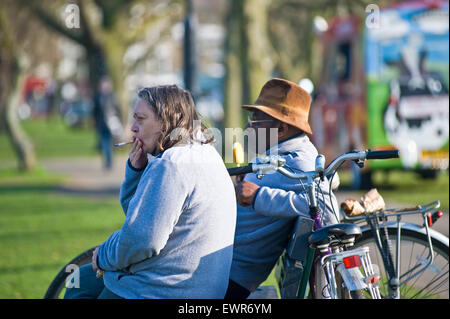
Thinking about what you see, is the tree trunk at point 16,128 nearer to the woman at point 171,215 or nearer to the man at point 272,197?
the man at point 272,197

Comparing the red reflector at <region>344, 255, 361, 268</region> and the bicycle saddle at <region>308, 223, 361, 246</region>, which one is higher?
the bicycle saddle at <region>308, 223, 361, 246</region>

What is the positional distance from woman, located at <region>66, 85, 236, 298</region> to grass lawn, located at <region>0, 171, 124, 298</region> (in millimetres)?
2843

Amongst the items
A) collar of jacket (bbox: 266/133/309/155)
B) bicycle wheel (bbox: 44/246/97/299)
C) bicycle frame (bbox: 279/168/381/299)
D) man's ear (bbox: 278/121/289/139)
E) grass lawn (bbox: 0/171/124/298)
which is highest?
man's ear (bbox: 278/121/289/139)

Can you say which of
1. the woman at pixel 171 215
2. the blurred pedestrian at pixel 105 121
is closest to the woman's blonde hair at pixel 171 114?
the woman at pixel 171 215

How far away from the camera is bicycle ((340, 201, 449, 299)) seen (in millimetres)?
3676

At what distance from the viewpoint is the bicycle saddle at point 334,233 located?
127 inches

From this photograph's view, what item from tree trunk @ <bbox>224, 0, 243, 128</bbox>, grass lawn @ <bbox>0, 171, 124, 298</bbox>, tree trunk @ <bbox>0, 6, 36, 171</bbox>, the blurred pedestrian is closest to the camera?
grass lawn @ <bbox>0, 171, 124, 298</bbox>

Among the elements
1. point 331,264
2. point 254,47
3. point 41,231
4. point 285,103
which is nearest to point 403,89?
point 254,47

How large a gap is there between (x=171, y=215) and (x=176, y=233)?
13 cm

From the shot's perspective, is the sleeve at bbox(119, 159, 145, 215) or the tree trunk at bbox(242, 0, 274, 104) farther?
the tree trunk at bbox(242, 0, 274, 104)

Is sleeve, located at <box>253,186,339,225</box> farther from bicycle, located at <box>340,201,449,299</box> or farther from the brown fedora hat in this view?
the brown fedora hat

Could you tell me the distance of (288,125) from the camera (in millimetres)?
3975

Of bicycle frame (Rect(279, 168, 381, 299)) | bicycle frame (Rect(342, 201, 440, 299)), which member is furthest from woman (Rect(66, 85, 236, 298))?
bicycle frame (Rect(342, 201, 440, 299))

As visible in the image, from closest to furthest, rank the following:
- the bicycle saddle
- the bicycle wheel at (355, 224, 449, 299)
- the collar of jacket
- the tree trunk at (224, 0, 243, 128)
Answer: the bicycle saddle
the bicycle wheel at (355, 224, 449, 299)
the collar of jacket
the tree trunk at (224, 0, 243, 128)
